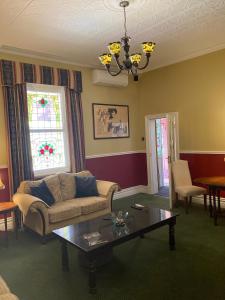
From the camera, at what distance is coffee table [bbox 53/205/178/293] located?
237 cm

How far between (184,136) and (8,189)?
3584 millimetres

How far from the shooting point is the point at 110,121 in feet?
18.5

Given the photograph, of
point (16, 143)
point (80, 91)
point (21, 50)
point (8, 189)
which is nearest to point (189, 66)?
point (80, 91)

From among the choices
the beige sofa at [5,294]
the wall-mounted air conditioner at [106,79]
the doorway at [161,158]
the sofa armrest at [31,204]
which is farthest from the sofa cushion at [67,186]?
the doorway at [161,158]

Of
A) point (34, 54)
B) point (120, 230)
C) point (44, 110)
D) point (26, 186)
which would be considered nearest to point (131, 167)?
point (44, 110)

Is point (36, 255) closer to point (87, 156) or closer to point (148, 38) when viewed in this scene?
point (87, 156)

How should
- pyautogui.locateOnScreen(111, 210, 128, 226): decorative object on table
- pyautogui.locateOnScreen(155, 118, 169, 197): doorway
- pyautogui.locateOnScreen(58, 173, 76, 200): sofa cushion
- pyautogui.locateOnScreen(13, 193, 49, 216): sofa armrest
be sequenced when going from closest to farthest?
pyautogui.locateOnScreen(111, 210, 128, 226): decorative object on table, pyautogui.locateOnScreen(13, 193, 49, 216): sofa armrest, pyautogui.locateOnScreen(58, 173, 76, 200): sofa cushion, pyautogui.locateOnScreen(155, 118, 169, 197): doorway

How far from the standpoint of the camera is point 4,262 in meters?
3.04

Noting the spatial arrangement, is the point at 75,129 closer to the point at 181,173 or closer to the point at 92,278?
the point at 181,173

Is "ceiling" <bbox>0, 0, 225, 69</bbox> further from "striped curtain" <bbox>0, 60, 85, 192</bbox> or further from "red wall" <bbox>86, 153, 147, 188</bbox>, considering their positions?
"red wall" <bbox>86, 153, 147, 188</bbox>

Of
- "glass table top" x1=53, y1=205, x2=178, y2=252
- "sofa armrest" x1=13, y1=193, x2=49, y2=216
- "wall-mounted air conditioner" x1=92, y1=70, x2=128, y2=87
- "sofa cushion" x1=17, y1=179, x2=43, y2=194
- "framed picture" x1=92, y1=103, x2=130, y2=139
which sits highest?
"wall-mounted air conditioner" x1=92, y1=70, x2=128, y2=87

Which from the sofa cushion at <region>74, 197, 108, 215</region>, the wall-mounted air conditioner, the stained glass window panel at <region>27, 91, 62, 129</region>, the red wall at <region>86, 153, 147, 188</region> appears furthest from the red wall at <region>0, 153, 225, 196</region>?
the wall-mounted air conditioner

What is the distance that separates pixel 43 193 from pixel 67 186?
531 mm

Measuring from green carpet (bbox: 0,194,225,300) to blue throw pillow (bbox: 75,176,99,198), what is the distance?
1014 mm
